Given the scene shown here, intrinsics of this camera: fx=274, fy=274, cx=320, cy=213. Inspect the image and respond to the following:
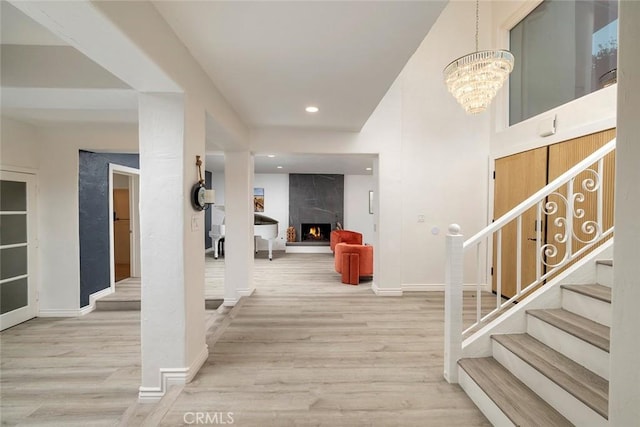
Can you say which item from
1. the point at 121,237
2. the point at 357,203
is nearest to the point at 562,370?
the point at 357,203

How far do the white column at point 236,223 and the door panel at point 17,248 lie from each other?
99.4 inches

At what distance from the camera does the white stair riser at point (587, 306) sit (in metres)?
1.78

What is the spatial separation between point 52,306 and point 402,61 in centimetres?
529

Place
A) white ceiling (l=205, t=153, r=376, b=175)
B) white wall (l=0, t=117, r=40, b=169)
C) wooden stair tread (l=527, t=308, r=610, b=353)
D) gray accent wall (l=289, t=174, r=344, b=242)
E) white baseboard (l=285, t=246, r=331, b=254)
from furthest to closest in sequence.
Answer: gray accent wall (l=289, t=174, r=344, b=242)
white baseboard (l=285, t=246, r=331, b=254)
white ceiling (l=205, t=153, r=376, b=175)
white wall (l=0, t=117, r=40, b=169)
wooden stair tread (l=527, t=308, r=610, b=353)

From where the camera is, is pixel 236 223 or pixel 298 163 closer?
pixel 236 223

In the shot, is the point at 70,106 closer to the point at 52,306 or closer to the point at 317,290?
the point at 52,306

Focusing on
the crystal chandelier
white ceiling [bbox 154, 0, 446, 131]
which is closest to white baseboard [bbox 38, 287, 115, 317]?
white ceiling [bbox 154, 0, 446, 131]

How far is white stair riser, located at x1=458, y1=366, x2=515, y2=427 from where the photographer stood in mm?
1618

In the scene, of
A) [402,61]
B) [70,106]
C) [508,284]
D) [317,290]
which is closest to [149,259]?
[70,106]

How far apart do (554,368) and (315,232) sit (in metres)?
7.44

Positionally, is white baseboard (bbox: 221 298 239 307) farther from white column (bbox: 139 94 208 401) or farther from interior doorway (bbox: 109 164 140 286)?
interior doorway (bbox: 109 164 140 286)

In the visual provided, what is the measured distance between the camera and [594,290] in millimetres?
1946

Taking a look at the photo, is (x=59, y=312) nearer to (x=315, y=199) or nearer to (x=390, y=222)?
(x=390, y=222)

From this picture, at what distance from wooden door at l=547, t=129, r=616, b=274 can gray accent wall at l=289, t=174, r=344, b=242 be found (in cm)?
599
